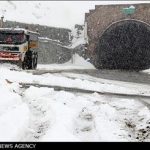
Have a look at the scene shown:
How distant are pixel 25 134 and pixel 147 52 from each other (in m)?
34.6

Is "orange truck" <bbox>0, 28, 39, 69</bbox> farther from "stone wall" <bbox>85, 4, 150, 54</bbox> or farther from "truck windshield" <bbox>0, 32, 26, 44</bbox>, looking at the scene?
"stone wall" <bbox>85, 4, 150, 54</bbox>

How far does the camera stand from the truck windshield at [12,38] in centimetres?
2639

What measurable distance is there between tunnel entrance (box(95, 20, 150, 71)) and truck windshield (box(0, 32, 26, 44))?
15.1 metres

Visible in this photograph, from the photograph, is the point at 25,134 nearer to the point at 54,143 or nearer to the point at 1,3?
the point at 54,143

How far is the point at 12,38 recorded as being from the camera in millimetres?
26484

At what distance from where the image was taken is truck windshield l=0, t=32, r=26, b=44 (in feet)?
86.6

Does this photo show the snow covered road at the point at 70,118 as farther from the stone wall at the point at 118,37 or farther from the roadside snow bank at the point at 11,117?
the stone wall at the point at 118,37

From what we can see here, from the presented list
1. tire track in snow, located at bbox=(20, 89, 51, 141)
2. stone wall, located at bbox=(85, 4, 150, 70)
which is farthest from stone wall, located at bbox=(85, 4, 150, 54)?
tire track in snow, located at bbox=(20, 89, 51, 141)

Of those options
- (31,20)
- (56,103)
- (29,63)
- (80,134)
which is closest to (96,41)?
(31,20)

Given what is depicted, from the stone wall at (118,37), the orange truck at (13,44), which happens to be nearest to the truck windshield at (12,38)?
the orange truck at (13,44)

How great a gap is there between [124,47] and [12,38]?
19271 millimetres

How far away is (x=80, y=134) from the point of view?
348 inches

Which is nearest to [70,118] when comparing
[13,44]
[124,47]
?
[13,44]

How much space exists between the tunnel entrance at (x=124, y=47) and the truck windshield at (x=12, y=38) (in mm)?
15055
